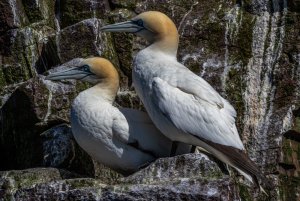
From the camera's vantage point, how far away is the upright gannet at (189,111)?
10.2 meters

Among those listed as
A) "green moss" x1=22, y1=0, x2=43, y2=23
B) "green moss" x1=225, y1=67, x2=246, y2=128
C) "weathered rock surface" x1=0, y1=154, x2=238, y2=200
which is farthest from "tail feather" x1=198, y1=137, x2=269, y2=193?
"green moss" x1=22, y1=0, x2=43, y2=23

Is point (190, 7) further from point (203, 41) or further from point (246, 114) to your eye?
point (246, 114)

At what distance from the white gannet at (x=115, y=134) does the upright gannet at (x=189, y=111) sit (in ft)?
0.89

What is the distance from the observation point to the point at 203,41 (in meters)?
13.3

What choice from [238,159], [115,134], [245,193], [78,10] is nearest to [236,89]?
[245,193]

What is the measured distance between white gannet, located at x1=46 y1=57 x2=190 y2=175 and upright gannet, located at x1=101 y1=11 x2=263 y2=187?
27cm

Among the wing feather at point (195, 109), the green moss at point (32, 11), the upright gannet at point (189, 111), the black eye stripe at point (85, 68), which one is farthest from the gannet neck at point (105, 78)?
the green moss at point (32, 11)

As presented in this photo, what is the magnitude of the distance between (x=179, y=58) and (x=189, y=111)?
9.50 feet

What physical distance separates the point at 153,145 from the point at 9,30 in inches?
150

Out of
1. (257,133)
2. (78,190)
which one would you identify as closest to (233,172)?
(257,133)

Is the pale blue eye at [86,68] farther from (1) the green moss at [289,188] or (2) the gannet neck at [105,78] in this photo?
(1) the green moss at [289,188]

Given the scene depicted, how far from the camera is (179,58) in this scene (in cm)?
1317

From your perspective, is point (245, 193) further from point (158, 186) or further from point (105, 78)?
point (158, 186)

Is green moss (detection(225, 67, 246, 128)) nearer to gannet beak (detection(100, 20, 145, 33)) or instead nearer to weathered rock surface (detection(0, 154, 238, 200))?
gannet beak (detection(100, 20, 145, 33))
